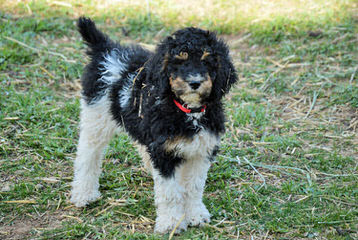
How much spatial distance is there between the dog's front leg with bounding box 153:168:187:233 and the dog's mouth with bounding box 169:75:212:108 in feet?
2.48

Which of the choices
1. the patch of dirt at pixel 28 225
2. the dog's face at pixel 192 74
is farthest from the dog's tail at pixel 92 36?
the patch of dirt at pixel 28 225

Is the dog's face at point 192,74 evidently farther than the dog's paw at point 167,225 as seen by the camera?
No

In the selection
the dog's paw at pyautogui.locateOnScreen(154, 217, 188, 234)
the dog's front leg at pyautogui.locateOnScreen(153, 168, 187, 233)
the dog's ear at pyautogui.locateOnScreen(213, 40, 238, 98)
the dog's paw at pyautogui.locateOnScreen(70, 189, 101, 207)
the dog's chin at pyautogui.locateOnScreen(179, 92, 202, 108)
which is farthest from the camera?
the dog's paw at pyautogui.locateOnScreen(70, 189, 101, 207)

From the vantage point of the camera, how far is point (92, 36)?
4.94 metres

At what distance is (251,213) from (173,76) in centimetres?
174

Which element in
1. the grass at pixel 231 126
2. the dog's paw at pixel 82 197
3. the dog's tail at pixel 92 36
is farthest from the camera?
the dog's paw at pixel 82 197

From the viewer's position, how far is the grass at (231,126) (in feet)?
15.2

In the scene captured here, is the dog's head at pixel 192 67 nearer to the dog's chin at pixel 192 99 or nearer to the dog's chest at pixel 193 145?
the dog's chin at pixel 192 99

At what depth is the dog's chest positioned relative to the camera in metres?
4.07

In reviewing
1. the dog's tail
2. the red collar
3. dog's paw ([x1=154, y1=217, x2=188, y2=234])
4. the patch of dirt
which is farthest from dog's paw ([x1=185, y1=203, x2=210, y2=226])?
the dog's tail

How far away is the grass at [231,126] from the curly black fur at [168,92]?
3.01ft

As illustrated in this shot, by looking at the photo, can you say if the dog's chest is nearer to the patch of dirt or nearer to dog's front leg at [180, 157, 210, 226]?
dog's front leg at [180, 157, 210, 226]

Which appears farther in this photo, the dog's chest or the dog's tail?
the dog's tail

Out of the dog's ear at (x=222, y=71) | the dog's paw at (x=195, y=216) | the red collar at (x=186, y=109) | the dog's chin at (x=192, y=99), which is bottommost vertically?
the dog's paw at (x=195, y=216)
